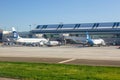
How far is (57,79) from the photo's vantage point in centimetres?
1839

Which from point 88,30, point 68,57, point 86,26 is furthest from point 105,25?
point 68,57

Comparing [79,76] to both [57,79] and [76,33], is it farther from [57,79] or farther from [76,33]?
[76,33]

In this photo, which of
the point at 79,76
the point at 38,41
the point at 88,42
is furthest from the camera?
the point at 38,41

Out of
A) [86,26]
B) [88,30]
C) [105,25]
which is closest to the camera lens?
[105,25]

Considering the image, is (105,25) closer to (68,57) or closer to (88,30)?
(88,30)

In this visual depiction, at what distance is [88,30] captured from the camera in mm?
129750

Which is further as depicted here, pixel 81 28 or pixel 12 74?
pixel 81 28

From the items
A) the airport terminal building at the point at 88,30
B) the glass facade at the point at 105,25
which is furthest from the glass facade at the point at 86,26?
the glass facade at the point at 105,25

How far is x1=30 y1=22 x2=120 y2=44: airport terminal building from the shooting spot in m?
120

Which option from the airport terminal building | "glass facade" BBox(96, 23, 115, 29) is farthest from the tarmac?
"glass facade" BBox(96, 23, 115, 29)

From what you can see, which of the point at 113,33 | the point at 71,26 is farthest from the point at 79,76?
the point at 71,26

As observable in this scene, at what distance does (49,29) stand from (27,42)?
33.8 m

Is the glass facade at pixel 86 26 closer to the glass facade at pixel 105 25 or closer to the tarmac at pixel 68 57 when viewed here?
the glass facade at pixel 105 25

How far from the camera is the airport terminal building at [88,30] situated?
12037cm
